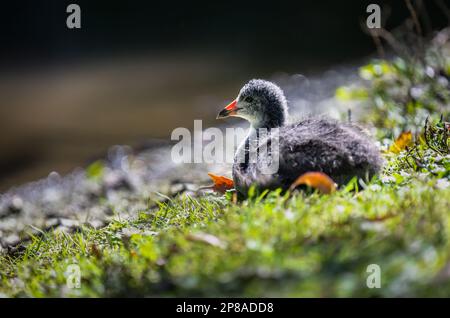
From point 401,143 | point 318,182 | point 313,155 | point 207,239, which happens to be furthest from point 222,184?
point 207,239

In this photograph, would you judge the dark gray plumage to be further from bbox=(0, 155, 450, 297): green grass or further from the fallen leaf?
the fallen leaf

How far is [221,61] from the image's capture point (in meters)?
13.3

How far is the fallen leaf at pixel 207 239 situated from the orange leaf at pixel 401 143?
2.74 m

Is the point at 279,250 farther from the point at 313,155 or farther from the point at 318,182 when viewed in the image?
the point at 313,155

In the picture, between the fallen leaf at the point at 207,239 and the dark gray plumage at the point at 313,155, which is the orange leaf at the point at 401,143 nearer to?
the dark gray plumage at the point at 313,155

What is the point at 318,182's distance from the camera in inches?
173

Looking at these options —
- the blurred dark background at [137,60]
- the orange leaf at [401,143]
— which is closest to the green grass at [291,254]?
the orange leaf at [401,143]

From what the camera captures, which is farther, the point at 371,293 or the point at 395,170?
the point at 395,170

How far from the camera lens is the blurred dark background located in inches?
385

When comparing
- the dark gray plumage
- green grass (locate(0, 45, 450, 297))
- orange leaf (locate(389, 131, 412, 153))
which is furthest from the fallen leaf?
orange leaf (locate(389, 131, 412, 153))

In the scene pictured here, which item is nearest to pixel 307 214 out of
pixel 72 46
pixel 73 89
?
pixel 73 89

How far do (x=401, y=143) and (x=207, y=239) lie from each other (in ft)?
9.82
